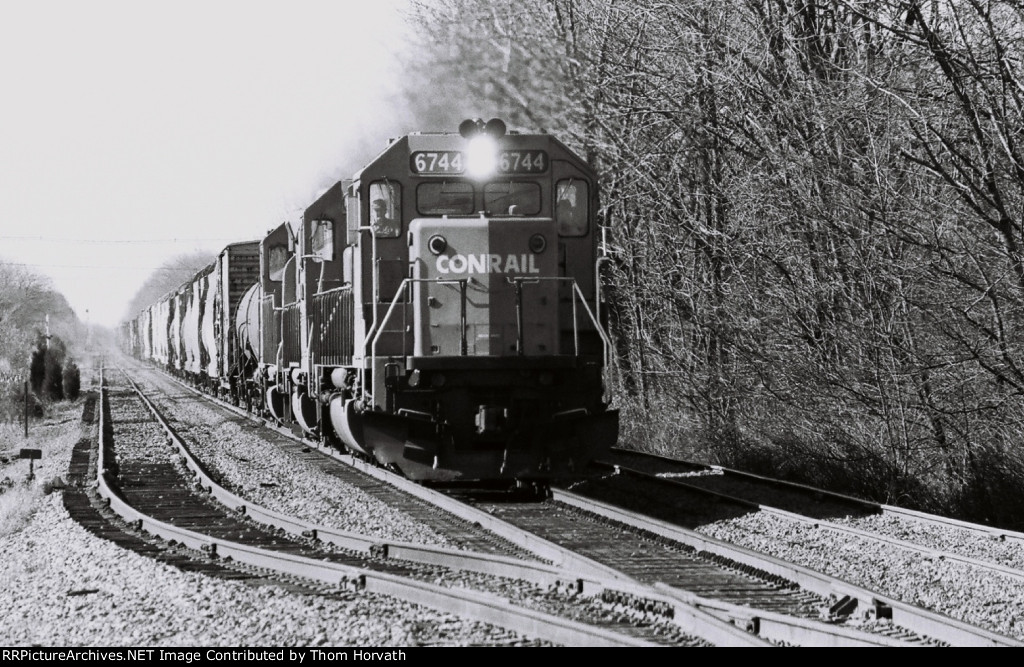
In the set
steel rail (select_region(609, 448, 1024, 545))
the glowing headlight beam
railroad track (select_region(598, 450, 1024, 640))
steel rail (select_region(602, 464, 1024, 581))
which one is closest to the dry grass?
the glowing headlight beam

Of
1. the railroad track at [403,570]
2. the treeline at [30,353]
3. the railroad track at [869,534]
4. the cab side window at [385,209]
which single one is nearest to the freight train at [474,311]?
the cab side window at [385,209]

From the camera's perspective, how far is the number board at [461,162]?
1055 cm

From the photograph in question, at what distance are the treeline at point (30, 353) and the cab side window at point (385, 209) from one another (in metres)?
15.9

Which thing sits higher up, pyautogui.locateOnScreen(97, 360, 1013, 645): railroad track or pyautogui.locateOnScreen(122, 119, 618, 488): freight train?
pyautogui.locateOnScreen(122, 119, 618, 488): freight train

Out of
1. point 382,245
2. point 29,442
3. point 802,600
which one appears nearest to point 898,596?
point 802,600

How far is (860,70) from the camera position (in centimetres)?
1179

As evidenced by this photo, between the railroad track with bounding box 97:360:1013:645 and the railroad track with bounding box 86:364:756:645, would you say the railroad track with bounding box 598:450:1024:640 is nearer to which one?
the railroad track with bounding box 97:360:1013:645

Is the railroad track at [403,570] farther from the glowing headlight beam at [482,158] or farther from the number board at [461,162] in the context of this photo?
the glowing headlight beam at [482,158]

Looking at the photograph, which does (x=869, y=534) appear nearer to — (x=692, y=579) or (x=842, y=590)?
(x=692, y=579)

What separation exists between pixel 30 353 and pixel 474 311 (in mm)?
44352

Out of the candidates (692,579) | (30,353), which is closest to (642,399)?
(692,579)

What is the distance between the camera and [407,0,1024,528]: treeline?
10141mm

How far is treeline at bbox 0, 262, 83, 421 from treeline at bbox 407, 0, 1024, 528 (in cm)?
1359

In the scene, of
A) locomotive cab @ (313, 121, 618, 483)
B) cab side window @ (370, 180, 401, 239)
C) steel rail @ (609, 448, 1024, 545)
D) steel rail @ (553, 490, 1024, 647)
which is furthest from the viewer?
cab side window @ (370, 180, 401, 239)
